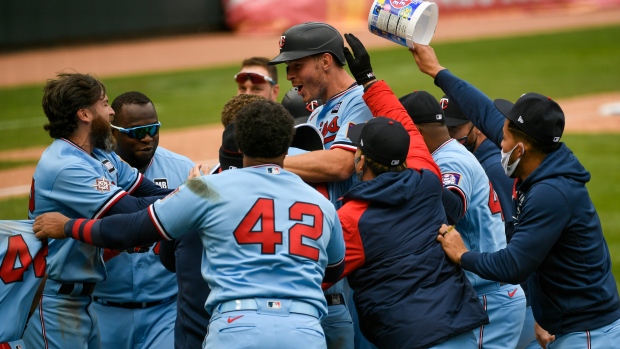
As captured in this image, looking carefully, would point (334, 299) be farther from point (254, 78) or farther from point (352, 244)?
point (254, 78)

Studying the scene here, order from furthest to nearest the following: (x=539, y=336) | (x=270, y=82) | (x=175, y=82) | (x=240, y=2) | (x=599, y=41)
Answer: (x=240, y=2)
(x=599, y=41)
(x=175, y=82)
(x=270, y=82)
(x=539, y=336)

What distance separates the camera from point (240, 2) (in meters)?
27.6

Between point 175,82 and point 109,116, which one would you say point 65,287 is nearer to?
point 109,116

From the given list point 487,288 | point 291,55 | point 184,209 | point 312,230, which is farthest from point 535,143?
point 184,209

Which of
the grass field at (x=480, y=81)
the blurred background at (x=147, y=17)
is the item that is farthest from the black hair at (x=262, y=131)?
the blurred background at (x=147, y=17)

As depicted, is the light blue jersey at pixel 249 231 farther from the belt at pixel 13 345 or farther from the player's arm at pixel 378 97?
the belt at pixel 13 345

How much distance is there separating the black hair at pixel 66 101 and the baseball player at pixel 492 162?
2195mm

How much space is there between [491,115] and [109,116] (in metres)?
2.02

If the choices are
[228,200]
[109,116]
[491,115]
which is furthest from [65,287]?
[491,115]

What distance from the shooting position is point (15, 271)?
4.36m

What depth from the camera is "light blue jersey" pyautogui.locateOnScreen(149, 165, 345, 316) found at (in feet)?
11.8

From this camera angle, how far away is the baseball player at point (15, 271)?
4328mm

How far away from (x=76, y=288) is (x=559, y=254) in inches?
95.6

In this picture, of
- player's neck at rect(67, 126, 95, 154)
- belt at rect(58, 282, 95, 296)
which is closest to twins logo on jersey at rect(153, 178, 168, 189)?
player's neck at rect(67, 126, 95, 154)
